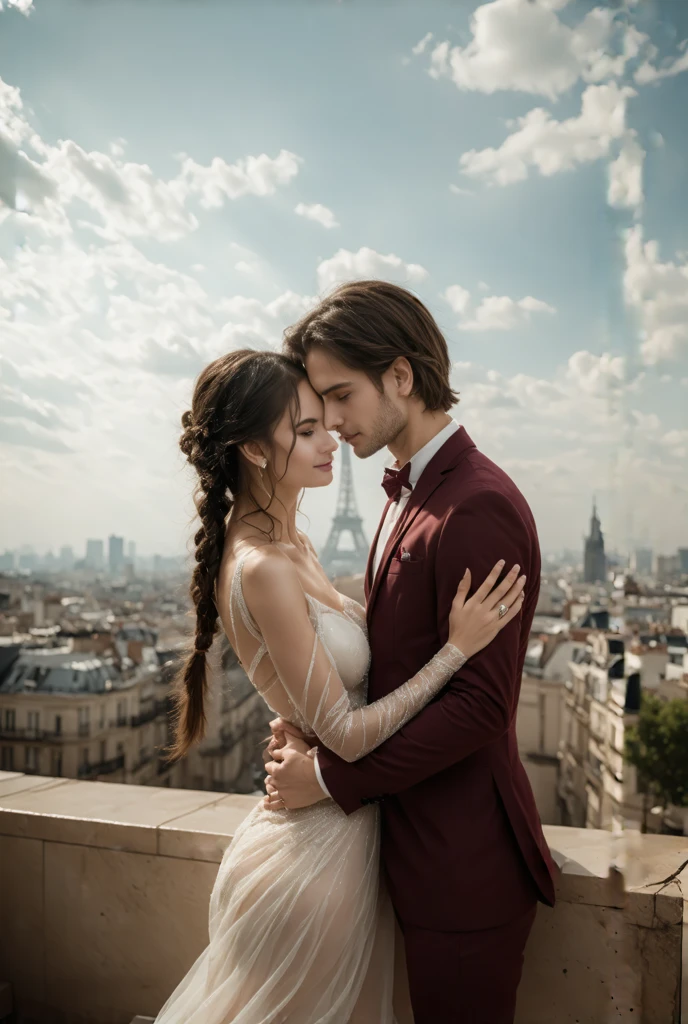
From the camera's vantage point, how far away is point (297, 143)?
43.4 feet

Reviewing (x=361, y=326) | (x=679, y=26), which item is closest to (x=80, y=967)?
(x=361, y=326)

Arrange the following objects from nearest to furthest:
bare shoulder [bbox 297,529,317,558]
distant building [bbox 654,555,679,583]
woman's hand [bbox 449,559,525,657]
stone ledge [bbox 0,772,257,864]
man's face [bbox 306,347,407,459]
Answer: woman's hand [bbox 449,559,525,657] < man's face [bbox 306,347,407,459] < bare shoulder [bbox 297,529,317,558] < stone ledge [bbox 0,772,257,864] < distant building [bbox 654,555,679,583]

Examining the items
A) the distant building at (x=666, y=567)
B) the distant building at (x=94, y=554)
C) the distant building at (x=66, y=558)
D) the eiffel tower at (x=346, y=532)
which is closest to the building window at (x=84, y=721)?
the distant building at (x=66, y=558)

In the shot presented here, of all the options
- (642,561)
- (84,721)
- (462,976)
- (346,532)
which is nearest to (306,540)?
(462,976)

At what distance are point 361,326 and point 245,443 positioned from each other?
367 millimetres

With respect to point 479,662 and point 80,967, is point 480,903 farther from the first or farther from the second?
point 80,967

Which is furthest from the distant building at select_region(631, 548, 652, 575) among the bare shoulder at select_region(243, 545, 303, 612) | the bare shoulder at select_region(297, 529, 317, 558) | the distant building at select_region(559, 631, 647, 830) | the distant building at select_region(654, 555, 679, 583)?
the bare shoulder at select_region(243, 545, 303, 612)

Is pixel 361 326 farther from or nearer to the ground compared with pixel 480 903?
farther from the ground

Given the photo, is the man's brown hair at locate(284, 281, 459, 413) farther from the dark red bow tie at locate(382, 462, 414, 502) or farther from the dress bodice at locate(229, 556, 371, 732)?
the dress bodice at locate(229, 556, 371, 732)

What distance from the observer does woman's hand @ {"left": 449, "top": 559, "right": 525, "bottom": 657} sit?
1.40 m

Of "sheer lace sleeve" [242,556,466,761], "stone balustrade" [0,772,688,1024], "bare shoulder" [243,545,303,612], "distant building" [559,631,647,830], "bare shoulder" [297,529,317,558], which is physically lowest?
"distant building" [559,631,647,830]

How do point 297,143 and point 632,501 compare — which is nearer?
point 632,501

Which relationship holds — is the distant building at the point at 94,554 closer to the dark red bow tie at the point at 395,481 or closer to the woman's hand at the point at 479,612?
the dark red bow tie at the point at 395,481

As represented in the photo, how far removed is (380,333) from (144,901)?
6.02 feet
